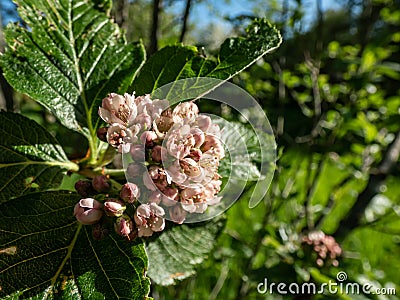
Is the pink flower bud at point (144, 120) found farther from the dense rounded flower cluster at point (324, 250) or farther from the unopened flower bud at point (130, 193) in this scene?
the dense rounded flower cluster at point (324, 250)

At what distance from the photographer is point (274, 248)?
135 centimetres

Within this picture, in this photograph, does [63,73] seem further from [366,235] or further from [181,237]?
[366,235]

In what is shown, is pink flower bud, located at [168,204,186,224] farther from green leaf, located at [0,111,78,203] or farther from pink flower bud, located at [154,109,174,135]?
green leaf, located at [0,111,78,203]

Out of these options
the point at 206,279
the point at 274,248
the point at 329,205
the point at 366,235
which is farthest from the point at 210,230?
the point at 366,235

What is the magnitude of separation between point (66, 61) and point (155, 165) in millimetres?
269

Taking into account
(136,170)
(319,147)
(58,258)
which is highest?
(136,170)

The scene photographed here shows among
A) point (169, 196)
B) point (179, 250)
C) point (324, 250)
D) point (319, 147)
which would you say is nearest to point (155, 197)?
point (169, 196)

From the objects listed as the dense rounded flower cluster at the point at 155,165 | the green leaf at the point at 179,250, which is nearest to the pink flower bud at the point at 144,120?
the dense rounded flower cluster at the point at 155,165

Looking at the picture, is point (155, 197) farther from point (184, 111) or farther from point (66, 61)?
point (66, 61)

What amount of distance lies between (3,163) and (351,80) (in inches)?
45.2

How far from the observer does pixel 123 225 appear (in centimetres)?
53

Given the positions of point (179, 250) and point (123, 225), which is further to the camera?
point (179, 250)

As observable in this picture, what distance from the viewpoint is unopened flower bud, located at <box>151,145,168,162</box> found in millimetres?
542

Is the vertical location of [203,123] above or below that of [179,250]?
above
